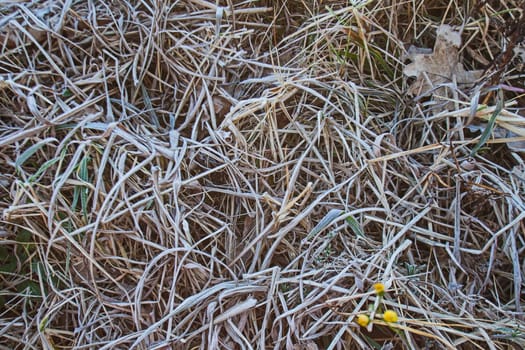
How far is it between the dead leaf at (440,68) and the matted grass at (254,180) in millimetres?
22

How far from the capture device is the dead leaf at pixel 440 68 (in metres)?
1.28

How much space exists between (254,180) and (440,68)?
0.55m

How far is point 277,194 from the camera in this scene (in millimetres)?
1190

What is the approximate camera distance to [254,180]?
120 centimetres

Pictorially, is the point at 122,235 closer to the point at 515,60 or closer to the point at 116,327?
the point at 116,327

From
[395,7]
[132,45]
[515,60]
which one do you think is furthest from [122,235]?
[515,60]

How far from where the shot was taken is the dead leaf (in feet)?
4.21

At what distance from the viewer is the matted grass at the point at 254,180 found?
1.08 m

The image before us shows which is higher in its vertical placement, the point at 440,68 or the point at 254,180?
the point at 440,68

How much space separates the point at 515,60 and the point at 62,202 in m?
1.12

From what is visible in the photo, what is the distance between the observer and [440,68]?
1298 millimetres

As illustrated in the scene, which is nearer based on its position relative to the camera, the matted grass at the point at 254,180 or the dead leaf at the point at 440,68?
the matted grass at the point at 254,180

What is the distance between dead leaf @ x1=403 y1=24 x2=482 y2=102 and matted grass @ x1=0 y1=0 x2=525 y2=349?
22 millimetres

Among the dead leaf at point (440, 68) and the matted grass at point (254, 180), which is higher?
the dead leaf at point (440, 68)
